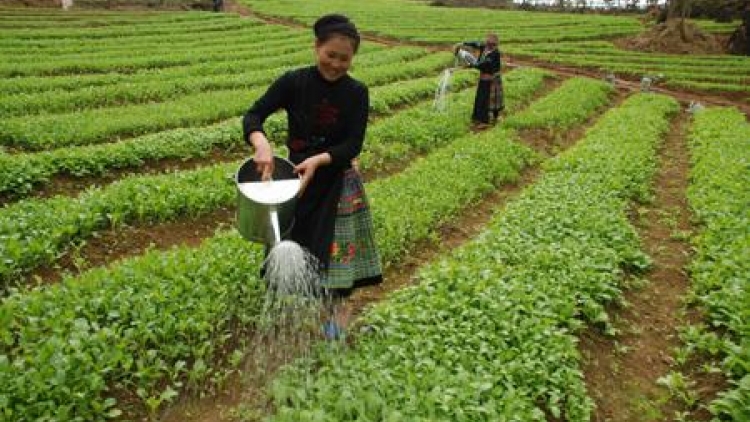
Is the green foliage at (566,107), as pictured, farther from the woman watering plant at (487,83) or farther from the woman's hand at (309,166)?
the woman's hand at (309,166)

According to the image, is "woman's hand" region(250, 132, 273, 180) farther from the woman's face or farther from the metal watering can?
the woman's face

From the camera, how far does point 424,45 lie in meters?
33.1

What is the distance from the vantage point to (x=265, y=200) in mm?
3770

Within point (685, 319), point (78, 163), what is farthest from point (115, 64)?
point (685, 319)

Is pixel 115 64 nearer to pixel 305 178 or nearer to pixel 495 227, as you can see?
pixel 495 227

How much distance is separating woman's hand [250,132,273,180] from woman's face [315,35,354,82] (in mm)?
688

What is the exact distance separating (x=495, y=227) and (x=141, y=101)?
39.6 ft

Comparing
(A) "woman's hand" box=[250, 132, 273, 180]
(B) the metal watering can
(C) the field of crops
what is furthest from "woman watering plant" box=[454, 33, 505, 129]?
(A) "woman's hand" box=[250, 132, 273, 180]

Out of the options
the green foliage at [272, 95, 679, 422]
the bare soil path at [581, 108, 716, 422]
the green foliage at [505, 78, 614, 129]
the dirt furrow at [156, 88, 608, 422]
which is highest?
the green foliage at [505, 78, 614, 129]

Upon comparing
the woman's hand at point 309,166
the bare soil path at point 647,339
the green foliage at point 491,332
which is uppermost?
the woman's hand at point 309,166

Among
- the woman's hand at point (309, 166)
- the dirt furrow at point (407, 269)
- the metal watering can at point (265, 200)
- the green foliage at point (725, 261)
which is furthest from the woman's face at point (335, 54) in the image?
the green foliage at point (725, 261)

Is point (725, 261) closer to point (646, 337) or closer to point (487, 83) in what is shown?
point (646, 337)

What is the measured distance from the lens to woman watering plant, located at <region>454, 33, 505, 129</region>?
1467 centimetres

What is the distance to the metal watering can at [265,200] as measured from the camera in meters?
3.80
